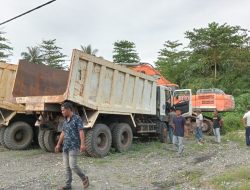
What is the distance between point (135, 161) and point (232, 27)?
31.1m

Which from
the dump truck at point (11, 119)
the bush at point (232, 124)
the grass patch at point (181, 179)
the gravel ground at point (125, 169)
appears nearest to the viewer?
the grass patch at point (181, 179)

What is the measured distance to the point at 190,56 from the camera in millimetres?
41719

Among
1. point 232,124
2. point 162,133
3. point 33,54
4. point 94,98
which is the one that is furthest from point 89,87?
point 33,54

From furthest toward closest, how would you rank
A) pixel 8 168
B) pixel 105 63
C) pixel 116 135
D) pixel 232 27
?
pixel 232 27 < pixel 116 135 < pixel 105 63 < pixel 8 168

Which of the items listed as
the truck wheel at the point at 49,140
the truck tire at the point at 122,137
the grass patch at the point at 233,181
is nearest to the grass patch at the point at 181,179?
the grass patch at the point at 233,181

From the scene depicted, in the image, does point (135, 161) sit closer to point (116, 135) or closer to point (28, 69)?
point (116, 135)

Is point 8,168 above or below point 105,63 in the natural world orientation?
below

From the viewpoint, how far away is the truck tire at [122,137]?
12812mm

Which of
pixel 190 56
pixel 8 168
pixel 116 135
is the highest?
pixel 190 56

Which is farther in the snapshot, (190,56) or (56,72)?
(190,56)

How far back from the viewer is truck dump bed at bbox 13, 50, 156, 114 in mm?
11117

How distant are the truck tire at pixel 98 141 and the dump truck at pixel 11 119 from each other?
3.25 m

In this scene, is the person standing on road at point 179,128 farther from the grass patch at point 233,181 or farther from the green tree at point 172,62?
the green tree at point 172,62

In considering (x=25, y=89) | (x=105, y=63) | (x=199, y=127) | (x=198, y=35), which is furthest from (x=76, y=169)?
(x=198, y=35)
